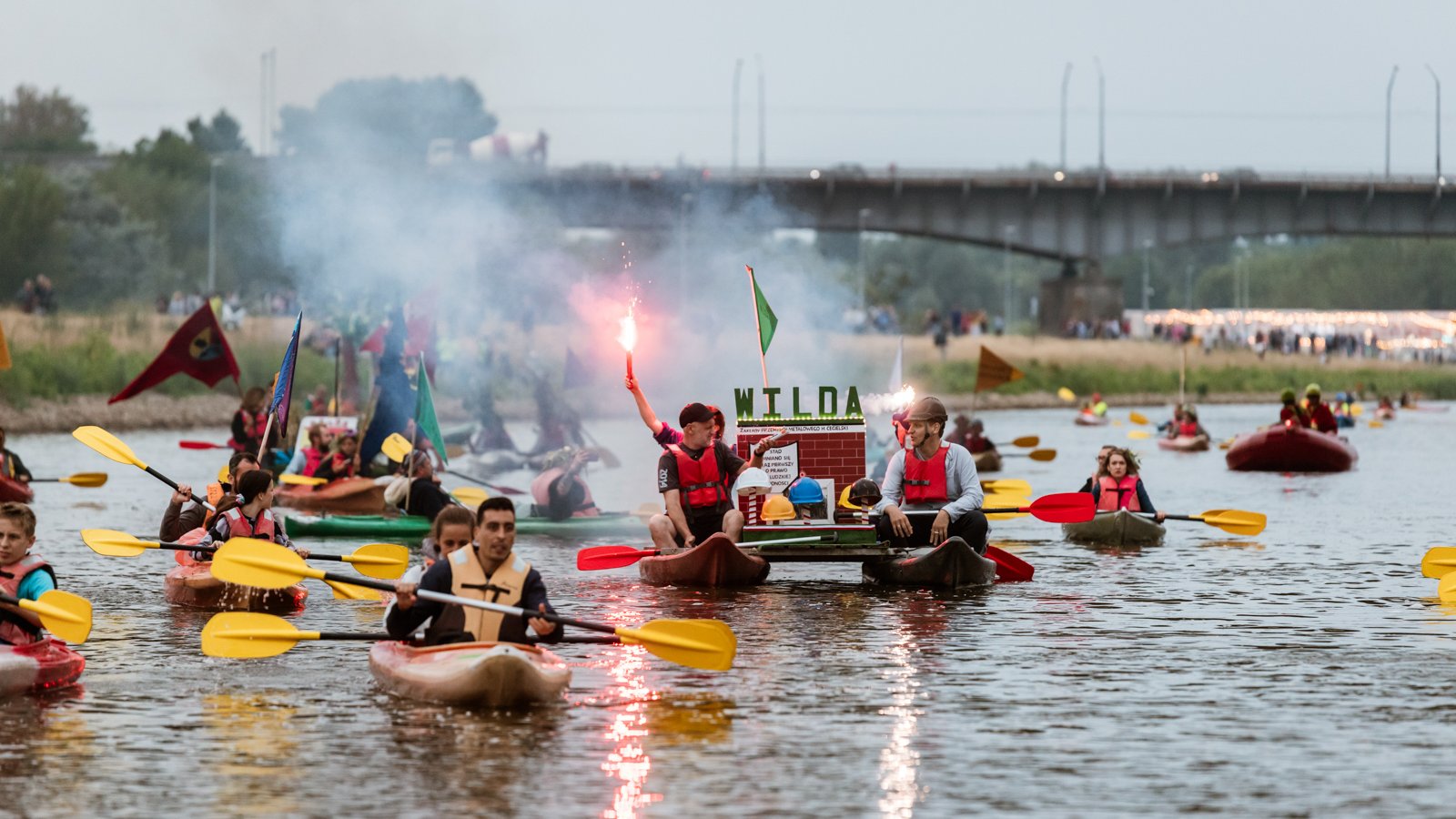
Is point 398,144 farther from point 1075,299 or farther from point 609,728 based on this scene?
point 609,728

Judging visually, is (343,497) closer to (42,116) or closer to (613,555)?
(613,555)

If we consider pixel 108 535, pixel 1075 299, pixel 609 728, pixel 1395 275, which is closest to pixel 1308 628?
pixel 609 728

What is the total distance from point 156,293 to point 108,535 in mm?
59942

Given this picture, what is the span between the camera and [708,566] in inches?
700

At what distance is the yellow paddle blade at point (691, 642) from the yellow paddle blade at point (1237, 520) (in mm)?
8701

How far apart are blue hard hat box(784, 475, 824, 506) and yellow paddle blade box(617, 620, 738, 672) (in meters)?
5.91

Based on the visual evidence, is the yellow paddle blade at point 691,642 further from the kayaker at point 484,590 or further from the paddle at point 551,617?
the kayaker at point 484,590

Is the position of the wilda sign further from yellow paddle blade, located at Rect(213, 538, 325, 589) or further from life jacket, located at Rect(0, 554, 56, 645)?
life jacket, located at Rect(0, 554, 56, 645)

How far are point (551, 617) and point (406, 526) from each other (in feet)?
36.8

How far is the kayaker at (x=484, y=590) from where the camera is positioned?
11836 mm

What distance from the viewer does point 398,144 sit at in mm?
71000

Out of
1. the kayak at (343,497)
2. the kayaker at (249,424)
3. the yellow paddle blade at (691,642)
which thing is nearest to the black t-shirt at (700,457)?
the yellow paddle blade at (691,642)

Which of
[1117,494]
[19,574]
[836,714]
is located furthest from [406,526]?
[836,714]

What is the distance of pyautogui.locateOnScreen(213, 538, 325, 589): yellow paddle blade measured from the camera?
12922 mm
